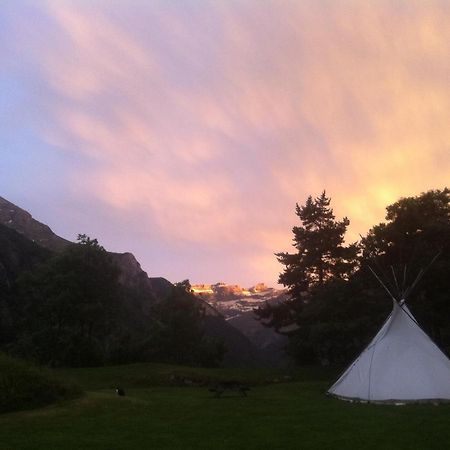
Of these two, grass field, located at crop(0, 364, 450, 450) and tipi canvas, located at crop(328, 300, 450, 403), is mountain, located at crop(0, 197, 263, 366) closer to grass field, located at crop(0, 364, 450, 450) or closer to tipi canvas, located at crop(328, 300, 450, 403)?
tipi canvas, located at crop(328, 300, 450, 403)

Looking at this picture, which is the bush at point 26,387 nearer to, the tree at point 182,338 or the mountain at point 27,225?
the tree at point 182,338

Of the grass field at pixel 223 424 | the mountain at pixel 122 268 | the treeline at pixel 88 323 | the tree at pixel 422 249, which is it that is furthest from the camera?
the mountain at pixel 122 268

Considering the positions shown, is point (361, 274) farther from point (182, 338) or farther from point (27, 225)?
point (27, 225)

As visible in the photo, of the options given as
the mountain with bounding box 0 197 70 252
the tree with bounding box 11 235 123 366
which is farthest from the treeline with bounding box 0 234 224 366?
the mountain with bounding box 0 197 70 252

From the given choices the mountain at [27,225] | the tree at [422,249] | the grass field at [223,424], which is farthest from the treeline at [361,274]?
the mountain at [27,225]

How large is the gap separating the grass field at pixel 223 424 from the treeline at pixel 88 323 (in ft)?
73.7

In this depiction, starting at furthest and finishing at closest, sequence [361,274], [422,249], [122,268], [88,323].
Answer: [122,268], [88,323], [361,274], [422,249]

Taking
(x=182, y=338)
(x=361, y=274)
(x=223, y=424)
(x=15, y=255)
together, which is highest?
(x=15, y=255)

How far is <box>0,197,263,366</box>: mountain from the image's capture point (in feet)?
246

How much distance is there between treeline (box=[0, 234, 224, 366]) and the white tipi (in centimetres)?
2258

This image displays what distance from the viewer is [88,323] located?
45.6 m

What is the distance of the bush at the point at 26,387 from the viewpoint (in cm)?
1608

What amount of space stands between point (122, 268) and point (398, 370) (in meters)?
88.7

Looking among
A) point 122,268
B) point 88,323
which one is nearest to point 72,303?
point 88,323
